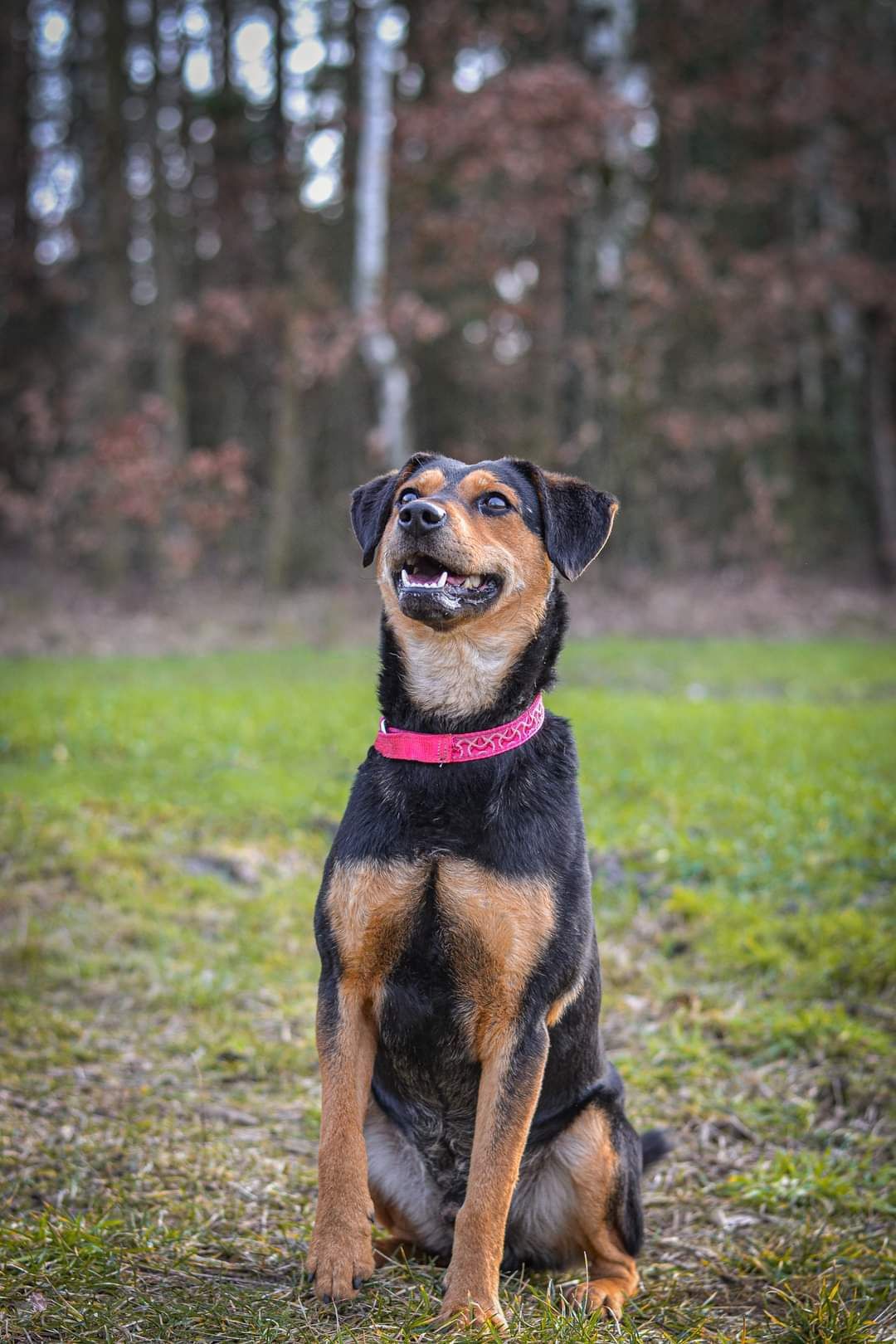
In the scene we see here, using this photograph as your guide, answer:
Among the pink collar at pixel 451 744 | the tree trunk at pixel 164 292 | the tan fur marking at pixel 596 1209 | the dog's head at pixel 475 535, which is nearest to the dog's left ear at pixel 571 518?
the dog's head at pixel 475 535

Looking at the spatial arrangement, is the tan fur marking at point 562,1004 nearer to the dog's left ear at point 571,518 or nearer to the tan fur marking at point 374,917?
the tan fur marking at point 374,917

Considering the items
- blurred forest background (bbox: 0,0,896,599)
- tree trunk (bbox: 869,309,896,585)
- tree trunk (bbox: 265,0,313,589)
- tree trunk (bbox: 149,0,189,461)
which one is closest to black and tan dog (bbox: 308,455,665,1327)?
blurred forest background (bbox: 0,0,896,599)

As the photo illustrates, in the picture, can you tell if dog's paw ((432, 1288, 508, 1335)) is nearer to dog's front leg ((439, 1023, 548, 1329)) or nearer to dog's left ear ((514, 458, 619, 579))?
dog's front leg ((439, 1023, 548, 1329))

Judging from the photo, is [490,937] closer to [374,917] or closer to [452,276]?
[374,917]

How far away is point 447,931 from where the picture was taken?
320 centimetres

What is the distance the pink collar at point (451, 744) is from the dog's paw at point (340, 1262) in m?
1.29

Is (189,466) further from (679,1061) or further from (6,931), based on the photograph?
(679,1061)

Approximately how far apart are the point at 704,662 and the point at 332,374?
27.4 ft

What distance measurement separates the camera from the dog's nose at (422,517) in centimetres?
356

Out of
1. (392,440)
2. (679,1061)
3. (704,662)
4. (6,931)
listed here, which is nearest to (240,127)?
(392,440)

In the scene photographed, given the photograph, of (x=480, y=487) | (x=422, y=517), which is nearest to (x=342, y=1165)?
(x=422, y=517)

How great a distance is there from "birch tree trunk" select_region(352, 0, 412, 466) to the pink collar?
14320mm

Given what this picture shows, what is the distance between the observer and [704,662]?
14.4 metres

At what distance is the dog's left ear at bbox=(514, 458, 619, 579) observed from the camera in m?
3.78
